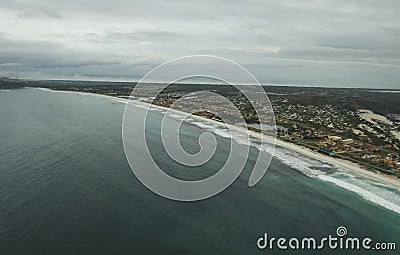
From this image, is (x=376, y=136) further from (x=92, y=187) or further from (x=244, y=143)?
(x=92, y=187)

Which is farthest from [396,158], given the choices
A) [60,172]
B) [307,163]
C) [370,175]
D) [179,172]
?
[60,172]

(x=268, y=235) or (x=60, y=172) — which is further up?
(x=60, y=172)

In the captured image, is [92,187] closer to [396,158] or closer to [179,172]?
[179,172]

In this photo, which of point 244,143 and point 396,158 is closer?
point 396,158

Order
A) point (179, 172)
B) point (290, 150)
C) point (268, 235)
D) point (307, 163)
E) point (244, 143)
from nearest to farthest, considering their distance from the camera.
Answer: point (268, 235) < point (179, 172) < point (307, 163) < point (290, 150) < point (244, 143)

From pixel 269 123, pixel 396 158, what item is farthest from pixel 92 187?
pixel 269 123

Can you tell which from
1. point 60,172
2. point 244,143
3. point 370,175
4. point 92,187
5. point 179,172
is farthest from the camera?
point 244,143
